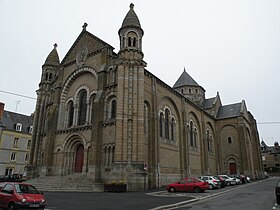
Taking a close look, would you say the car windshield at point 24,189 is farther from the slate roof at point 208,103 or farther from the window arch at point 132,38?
the slate roof at point 208,103

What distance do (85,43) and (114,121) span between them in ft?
39.0

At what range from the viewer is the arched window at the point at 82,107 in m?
26.8

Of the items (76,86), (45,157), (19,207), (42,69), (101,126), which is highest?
(42,69)

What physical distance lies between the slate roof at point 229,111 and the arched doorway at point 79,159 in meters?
30.4

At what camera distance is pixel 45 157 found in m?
26.6

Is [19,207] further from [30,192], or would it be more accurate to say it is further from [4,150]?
[4,150]

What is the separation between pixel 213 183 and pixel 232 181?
7.06 metres

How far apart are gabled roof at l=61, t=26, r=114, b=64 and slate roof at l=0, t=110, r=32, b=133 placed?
1824cm

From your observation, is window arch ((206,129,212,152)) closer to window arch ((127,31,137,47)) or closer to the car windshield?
window arch ((127,31,137,47))

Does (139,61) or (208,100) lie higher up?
(208,100)

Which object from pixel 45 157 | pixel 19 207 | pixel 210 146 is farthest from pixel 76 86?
pixel 210 146

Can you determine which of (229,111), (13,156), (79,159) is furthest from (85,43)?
(229,111)

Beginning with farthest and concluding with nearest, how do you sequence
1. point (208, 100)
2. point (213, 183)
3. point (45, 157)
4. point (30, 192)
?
point (208, 100) < point (45, 157) < point (213, 183) < point (30, 192)

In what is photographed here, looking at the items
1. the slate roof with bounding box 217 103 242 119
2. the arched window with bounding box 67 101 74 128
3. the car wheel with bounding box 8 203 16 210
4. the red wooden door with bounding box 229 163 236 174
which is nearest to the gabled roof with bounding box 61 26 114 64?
the arched window with bounding box 67 101 74 128
